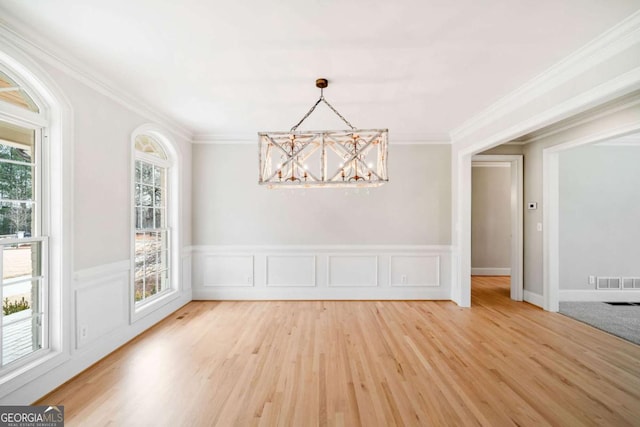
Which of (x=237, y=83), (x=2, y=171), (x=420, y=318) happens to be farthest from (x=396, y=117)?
(x=2, y=171)

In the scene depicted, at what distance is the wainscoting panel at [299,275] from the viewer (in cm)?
452

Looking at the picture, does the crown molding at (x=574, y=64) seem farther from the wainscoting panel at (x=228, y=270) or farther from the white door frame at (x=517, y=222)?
the wainscoting panel at (x=228, y=270)

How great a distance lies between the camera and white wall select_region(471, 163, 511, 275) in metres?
6.32

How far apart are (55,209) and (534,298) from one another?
6161 mm

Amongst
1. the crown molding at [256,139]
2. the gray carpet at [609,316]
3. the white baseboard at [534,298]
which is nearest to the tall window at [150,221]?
the crown molding at [256,139]

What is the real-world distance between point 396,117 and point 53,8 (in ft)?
11.2

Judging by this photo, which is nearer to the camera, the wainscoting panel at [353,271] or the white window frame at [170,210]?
the white window frame at [170,210]

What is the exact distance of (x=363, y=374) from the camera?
2.39 meters

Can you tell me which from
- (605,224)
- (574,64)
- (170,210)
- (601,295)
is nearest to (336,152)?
(574,64)

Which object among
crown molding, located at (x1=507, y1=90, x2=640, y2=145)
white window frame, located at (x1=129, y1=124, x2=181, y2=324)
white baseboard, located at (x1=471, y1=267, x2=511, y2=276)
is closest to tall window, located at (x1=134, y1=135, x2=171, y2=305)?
white window frame, located at (x1=129, y1=124, x2=181, y2=324)

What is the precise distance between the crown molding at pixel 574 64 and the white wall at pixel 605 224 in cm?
263

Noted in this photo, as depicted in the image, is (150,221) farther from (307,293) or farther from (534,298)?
(534,298)

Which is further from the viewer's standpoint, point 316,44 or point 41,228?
point 41,228

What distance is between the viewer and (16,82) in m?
2.04
